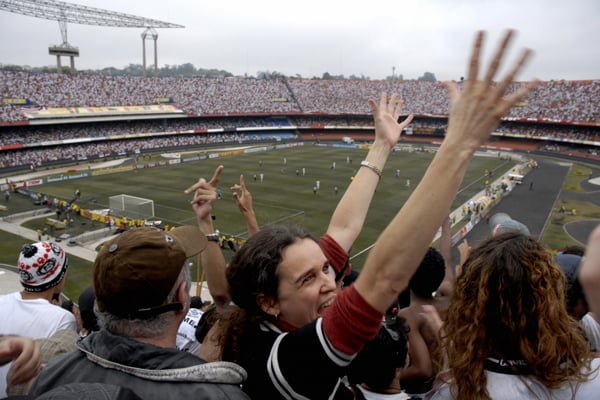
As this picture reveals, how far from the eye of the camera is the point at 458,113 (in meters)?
1.97

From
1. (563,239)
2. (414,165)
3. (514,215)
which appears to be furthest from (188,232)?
(414,165)

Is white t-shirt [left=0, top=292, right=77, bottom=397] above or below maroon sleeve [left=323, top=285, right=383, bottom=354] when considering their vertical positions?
below

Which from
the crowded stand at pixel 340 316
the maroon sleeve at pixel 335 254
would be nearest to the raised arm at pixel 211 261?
the crowded stand at pixel 340 316

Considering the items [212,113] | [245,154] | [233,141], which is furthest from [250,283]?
[212,113]

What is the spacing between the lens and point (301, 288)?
2.56 m

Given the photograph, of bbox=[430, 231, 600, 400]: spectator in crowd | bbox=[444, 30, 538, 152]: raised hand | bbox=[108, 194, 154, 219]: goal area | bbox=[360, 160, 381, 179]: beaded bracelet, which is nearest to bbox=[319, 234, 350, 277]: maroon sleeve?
bbox=[360, 160, 381, 179]: beaded bracelet

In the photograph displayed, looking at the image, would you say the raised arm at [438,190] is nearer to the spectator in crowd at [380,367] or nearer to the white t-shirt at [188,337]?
the spectator in crowd at [380,367]

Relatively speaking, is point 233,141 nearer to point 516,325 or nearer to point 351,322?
point 516,325

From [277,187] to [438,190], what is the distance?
39.5m

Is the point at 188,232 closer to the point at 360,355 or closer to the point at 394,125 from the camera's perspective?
the point at 360,355

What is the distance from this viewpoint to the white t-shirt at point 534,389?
2.38m

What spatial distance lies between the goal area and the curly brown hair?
1210 inches

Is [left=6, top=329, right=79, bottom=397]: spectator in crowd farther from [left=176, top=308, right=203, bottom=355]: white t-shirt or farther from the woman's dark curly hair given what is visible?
[left=176, top=308, right=203, bottom=355]: white t-shirt

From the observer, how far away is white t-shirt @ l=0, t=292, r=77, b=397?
3.88 meters
